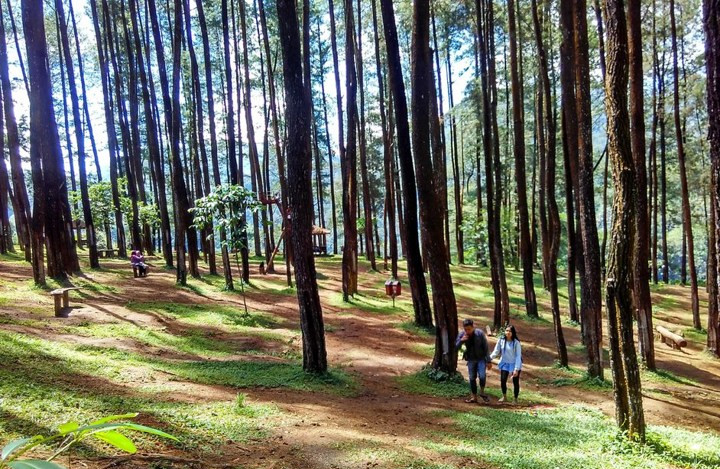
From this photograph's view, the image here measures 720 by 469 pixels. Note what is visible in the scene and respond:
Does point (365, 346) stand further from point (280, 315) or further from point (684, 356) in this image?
point (684, 356)

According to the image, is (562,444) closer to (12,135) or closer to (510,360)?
(510,360)

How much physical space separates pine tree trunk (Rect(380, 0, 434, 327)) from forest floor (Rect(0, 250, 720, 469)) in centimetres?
105

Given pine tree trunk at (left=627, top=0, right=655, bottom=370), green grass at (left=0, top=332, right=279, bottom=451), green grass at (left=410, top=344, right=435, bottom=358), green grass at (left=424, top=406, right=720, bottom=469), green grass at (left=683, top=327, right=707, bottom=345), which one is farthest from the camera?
green grass at (left=683, top=327, right=707, bottom=345)

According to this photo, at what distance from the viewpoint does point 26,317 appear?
10203 millimetres

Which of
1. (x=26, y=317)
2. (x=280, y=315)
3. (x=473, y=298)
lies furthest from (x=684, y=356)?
(x=26, y=317)

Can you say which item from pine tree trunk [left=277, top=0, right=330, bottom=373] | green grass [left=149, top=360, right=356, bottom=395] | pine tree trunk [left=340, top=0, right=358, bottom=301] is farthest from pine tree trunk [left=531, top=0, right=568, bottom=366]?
pine tree trunk [left=340, top=0, right=358, bottom=301]

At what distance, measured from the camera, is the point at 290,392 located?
7953 mm

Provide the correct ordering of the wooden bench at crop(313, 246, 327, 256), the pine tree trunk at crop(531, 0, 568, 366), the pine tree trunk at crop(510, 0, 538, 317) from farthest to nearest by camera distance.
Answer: the wooden bench at crop(313, 246, 327, 256) → the pine tree trunk at crop(510, 0, 538, 317) → the pine tree trunk at crop(531, 0, 568, 366)

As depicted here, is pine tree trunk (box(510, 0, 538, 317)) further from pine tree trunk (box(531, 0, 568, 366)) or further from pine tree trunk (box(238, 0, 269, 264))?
pine tree trunk (box(238, 0, 269, 264))

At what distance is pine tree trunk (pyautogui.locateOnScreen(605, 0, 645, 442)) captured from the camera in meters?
5.78

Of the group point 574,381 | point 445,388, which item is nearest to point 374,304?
point 574,381

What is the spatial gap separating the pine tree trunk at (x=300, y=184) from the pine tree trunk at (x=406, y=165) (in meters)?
2.93

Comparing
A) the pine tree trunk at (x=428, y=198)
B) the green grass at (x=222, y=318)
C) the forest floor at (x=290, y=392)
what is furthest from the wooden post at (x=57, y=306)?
the pine tree trunk at (x=428, y=198)

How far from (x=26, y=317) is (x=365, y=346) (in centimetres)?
788
